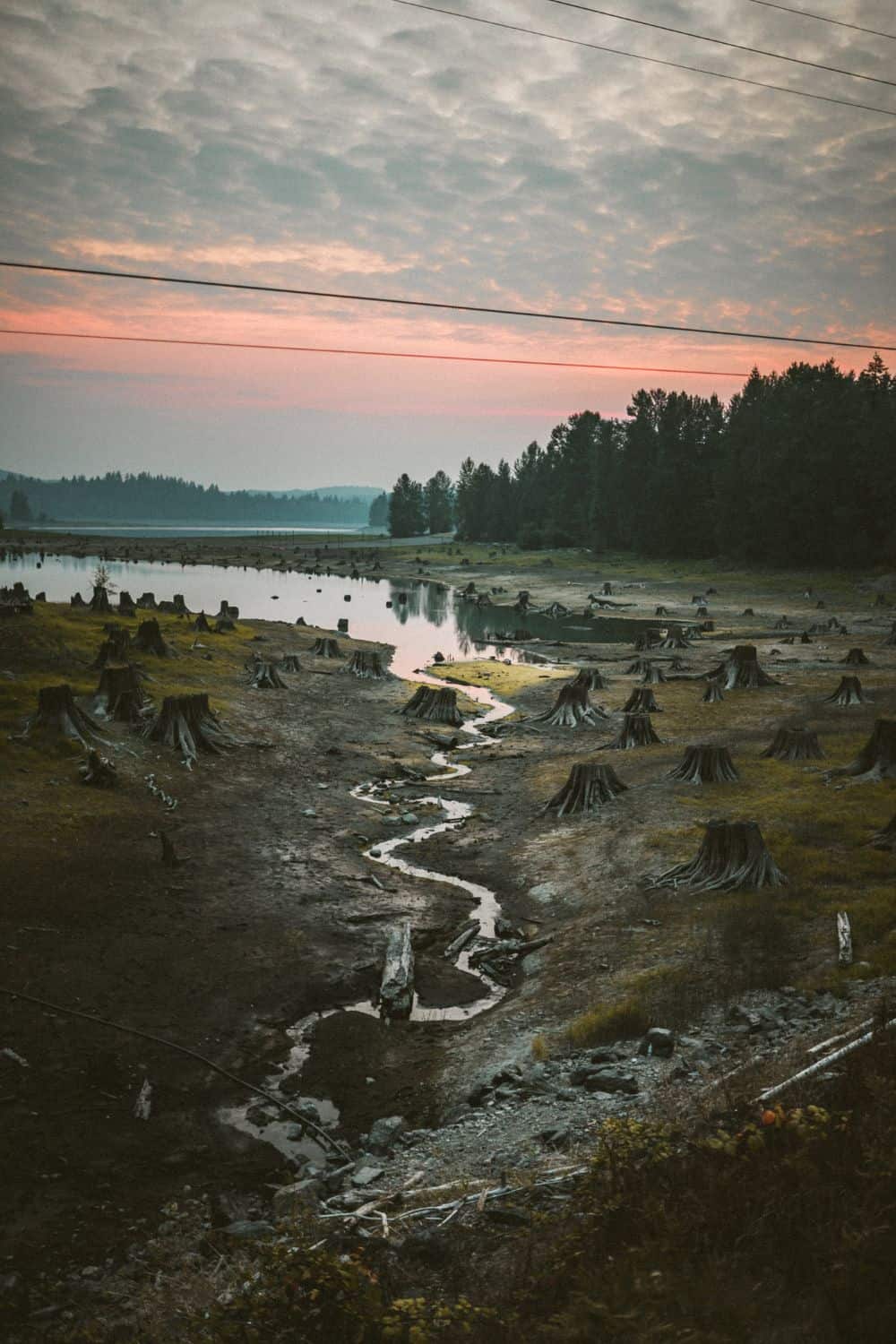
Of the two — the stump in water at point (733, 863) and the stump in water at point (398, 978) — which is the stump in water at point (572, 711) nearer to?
the stump in water at point (733, 863)

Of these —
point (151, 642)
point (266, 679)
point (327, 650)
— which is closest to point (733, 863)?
point (266, 679)

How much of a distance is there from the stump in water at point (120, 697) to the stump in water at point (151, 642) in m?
9.38

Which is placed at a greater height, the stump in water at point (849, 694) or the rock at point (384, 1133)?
the stump in water at point (849, 694)

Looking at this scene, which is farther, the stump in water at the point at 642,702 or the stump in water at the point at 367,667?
the stump in water at the point at 367,667

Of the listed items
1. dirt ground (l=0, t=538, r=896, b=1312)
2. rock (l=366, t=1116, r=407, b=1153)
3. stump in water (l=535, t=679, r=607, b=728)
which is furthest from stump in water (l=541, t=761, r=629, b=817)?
rock (l=366, t=1116, r=407, b=1153)

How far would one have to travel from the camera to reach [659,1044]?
11.4 m

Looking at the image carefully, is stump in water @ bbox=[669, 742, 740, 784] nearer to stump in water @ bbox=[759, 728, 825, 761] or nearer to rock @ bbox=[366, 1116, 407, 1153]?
stump in water @ bbox=[759, 728, 825, 761]

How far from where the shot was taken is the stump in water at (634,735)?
2848 centimetres

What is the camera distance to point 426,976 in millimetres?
14742

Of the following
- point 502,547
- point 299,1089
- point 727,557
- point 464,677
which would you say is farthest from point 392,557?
point 299,1089

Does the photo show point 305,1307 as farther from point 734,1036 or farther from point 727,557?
point 727,557

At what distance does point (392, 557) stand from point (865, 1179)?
145m

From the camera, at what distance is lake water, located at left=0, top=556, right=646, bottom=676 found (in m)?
62.3

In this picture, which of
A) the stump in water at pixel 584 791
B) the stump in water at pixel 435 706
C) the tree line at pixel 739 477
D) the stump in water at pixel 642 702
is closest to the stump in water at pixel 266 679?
the stump in water at pixel 435 706
